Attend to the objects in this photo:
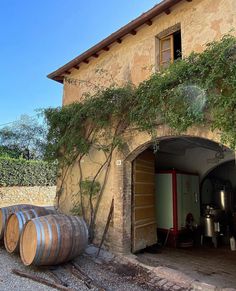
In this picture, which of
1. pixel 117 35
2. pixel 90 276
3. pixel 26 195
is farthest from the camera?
pixel 26 195

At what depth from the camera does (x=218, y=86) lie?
4785mm

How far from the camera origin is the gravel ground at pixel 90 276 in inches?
174

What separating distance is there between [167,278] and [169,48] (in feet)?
17.9

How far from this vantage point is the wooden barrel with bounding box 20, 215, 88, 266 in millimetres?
4750

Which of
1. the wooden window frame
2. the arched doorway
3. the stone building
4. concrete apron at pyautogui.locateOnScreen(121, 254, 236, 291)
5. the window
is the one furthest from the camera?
the arched doorway

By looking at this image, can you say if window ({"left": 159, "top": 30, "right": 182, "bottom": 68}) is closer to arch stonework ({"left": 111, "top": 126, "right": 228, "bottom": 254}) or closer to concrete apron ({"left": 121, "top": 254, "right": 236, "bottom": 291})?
arch stonework ({"left": 111, "top": 126, "right": 228, "bottom": 254})

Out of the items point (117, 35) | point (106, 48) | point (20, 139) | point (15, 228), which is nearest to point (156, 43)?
point (117, 35)

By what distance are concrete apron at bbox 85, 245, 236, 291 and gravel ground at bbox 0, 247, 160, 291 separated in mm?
126

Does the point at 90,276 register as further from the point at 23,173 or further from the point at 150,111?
the point at 23,173

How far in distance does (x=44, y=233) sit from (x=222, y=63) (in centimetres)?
452

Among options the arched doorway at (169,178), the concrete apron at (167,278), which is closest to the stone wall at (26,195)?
the arched doorway at (169,178)

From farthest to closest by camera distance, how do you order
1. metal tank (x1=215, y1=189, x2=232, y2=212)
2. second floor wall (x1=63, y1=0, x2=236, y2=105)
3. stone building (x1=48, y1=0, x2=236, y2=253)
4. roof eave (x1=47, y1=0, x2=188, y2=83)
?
1. metal tank (x1=215, y1=189, x2=232, y2=212)
2. roof eave (x1=47, y1=0, x2=188, y2=83)
3. stone building (x1=48, y1=0, x2=236, y2=253)
4. second floor wall (x1=63, y1=0, x2=236, y2=105)

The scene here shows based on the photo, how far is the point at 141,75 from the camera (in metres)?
6.89

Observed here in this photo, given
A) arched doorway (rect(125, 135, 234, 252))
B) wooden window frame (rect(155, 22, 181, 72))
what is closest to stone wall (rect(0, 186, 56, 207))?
Answer: arched doorway (rect(125, 135, 234, 252))
